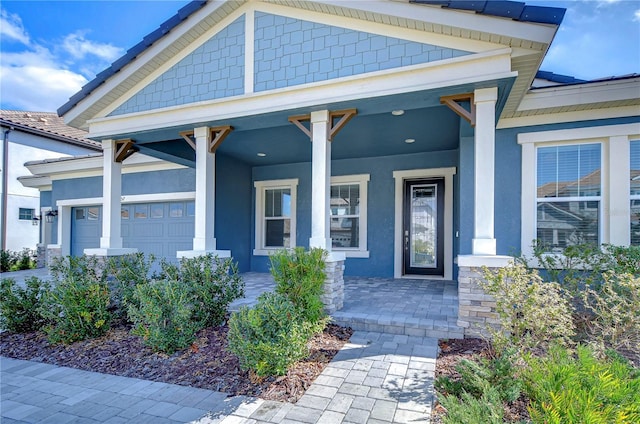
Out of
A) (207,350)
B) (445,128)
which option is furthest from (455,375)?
(445,128)

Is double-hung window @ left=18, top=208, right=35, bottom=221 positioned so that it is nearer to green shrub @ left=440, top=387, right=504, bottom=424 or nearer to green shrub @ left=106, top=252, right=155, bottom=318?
green shrub @ left=106, top=252, right=155, bottom=318

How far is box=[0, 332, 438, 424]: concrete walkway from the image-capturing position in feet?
8.28

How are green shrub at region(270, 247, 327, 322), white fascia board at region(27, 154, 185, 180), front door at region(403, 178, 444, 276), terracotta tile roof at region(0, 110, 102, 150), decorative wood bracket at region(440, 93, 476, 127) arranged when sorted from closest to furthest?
green shrub at region(270, 247, 327, 322) < decorative wood bracket at region(440, 93, 476, 127) < front door at region(403, 178, 444, 276) < white fascia board at region(27, 154, 185, 180) < terracotta tile roof at region(0, 110, 102, 150)

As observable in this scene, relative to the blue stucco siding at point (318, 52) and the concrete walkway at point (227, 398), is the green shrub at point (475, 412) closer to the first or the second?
the concrete walkway at point (227, 398)

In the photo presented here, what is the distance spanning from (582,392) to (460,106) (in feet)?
11.3

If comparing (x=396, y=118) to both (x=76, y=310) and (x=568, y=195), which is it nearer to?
(x=568, y=195)

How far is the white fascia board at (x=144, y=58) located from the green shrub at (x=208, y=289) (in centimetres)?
366

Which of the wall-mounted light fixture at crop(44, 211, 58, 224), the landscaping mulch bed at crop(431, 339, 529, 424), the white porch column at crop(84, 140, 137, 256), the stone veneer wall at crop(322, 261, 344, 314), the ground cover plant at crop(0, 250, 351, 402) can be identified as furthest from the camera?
the wall-mounted light fixture at crop(44, 211, 58, 224)

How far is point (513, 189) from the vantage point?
17.3 ft

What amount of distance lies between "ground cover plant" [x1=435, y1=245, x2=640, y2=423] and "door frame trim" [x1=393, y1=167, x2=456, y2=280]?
3247 mm

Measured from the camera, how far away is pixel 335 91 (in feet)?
15.1

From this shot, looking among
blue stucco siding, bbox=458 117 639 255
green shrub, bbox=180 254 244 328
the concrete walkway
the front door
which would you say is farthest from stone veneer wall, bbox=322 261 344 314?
the front door

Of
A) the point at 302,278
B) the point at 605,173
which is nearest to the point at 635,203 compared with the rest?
the point at 605,173

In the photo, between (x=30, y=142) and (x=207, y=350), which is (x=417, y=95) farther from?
(x=30, y=142)
